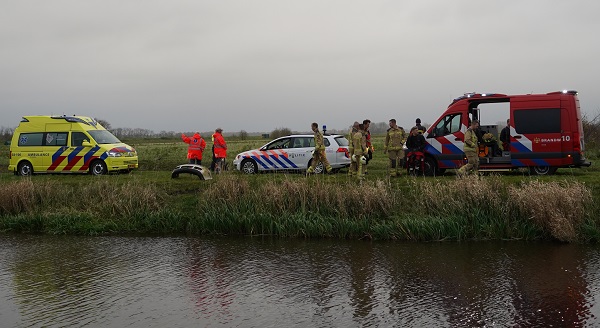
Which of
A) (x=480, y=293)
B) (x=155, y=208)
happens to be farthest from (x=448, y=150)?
(x=480, y=293)

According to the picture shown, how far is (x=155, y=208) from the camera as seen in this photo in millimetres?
14312

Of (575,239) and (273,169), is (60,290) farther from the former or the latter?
(273,169)

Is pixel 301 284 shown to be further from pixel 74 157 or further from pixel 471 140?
pixel 74 157

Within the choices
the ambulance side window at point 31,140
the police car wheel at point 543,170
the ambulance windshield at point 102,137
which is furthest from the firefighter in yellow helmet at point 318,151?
the ambulance side window at point 31,140

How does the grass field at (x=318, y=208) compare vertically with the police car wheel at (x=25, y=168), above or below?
below

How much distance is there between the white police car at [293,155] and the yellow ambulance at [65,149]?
4315 millimetres

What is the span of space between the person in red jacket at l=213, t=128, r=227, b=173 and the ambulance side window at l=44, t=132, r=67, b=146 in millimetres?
5745

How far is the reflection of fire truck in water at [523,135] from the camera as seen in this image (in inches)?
635

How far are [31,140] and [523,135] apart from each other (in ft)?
55.0

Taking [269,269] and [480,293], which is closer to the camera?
[480,293]

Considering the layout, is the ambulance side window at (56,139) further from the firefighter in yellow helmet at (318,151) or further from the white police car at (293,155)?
the firefighter in yellow helmet at (318,151)

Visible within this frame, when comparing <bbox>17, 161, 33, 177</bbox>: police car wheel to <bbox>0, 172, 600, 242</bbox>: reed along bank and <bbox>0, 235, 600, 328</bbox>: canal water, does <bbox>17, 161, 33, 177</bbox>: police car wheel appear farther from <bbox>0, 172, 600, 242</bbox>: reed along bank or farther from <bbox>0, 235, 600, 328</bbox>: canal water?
<bbox>0, 235, 600, 328</bbox>: canal water

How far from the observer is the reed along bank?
1171 centimetres

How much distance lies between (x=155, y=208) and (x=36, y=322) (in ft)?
23.6
